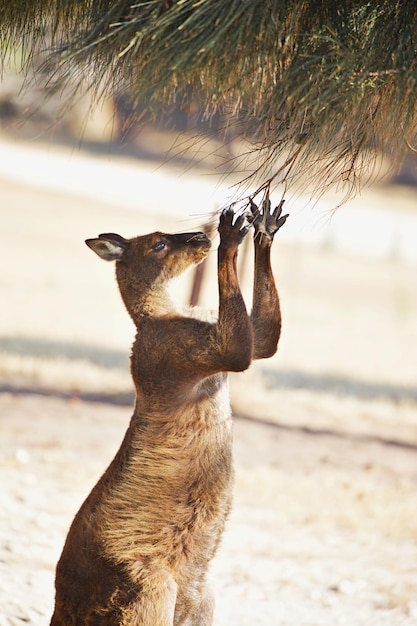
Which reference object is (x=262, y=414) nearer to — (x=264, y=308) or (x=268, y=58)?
(x=264, y=308)

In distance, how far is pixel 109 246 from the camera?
3896 mm

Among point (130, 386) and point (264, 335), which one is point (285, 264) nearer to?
point (130, 386)

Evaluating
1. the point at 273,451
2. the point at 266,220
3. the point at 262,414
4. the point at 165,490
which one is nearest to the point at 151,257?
the point at 266,220

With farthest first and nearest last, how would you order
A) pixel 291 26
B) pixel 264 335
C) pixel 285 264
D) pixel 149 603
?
pixel 285 264 → pixel 264 335 → pixel 149 603 → pixel 291 26

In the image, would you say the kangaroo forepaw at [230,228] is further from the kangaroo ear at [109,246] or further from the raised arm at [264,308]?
the kangaroo ear at [109,246]

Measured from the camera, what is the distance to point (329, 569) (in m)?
5.61

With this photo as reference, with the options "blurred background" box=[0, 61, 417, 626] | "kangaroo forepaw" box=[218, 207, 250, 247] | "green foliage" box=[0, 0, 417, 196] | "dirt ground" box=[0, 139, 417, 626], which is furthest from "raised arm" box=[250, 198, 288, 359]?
"dirt ground" box=[0, 139, 417, 626]

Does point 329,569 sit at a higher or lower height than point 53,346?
lower

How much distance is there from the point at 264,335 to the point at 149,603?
115 cm

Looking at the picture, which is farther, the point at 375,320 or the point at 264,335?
the point at 375,320

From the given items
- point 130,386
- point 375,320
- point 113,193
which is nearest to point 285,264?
point 375,320

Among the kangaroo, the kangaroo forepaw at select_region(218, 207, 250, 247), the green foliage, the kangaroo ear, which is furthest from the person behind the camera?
the kangaroo ear

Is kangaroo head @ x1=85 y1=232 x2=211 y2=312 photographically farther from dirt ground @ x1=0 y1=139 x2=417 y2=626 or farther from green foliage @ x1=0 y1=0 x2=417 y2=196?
dirt ground @ x1=0 y1=139 x2=417 y2=626

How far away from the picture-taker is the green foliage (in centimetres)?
293
